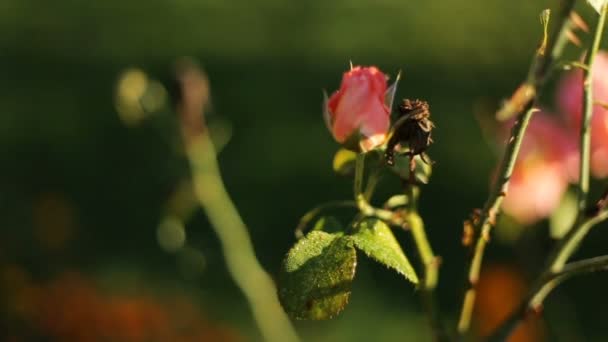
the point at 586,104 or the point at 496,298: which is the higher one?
the point at 586,104

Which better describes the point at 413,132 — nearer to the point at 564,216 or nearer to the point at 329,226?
the point at 329,226

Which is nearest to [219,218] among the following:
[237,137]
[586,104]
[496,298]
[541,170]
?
[541,170]

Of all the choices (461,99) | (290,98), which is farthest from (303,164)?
(461,99)

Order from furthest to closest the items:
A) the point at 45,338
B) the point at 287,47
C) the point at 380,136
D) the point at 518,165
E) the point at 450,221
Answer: the point at 287,47, the point at 450,221, the point at 45,338, the point at 518,165, the point at 380,136

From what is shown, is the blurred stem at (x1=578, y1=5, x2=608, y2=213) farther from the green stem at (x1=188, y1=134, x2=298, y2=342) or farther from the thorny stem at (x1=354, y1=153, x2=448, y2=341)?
the green stem at (x1=188, y1=134, x2=298, y2=342)

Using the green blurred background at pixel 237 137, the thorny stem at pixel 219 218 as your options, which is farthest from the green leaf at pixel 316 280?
the green blurred background at pixel 237 137

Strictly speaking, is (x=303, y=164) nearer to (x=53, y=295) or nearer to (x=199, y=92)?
(x=53, y=295)
